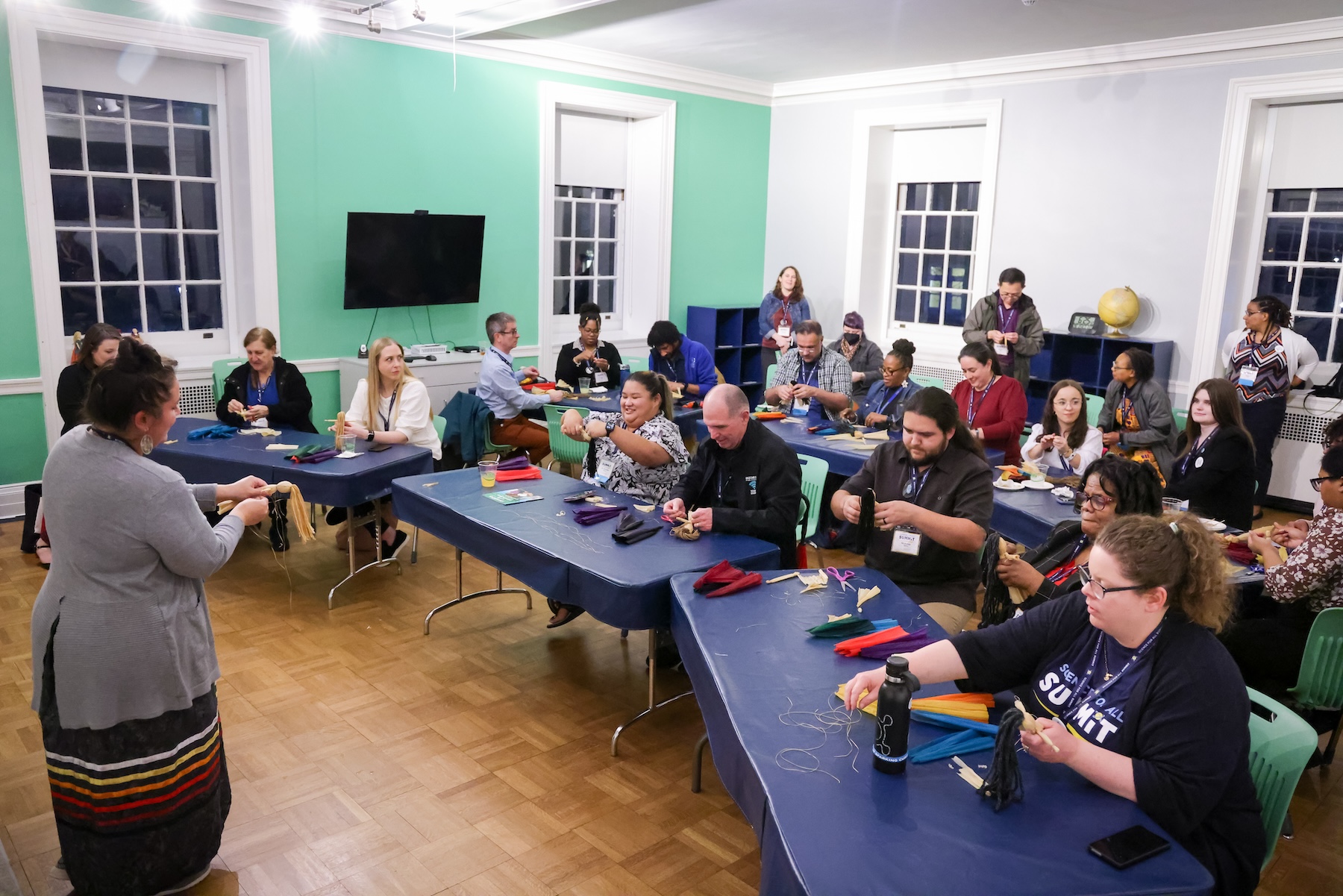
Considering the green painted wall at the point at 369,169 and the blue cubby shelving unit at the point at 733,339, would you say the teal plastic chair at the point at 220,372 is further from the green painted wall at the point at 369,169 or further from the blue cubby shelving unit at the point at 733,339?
the blue cubby shelving unit at the point at 733,339

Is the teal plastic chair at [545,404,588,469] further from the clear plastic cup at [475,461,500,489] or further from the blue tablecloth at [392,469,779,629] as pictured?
the blue tablecloth at [392,469,779,629]

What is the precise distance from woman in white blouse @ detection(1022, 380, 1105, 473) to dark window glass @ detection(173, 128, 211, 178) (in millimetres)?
6007

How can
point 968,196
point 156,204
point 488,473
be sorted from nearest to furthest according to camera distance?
1. point 488,473
2. point 156,204
3. point 968,196

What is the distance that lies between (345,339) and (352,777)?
479cm

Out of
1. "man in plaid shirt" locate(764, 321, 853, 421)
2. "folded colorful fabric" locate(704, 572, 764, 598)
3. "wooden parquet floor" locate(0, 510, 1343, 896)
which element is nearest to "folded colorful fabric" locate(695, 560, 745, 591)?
"folded colorful fabric" locate(704, 572, 764, 598)

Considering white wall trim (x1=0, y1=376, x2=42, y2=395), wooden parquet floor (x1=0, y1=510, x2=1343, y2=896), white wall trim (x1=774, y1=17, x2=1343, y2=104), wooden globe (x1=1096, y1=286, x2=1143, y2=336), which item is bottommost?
wooden parquet floor (x1=0, y1=510, x2=1343, y2=896)

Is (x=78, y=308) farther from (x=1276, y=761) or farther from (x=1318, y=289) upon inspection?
(x=1318, y=289)

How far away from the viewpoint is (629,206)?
962 centimetres

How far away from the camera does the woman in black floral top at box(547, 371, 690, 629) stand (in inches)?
175

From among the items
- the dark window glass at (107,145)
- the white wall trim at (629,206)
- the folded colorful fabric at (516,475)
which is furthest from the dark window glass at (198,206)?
the folded colorful fabric at (516,475)

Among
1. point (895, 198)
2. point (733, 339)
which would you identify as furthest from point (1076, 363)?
point (733, 339)

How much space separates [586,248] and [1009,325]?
405cm

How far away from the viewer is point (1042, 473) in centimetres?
514

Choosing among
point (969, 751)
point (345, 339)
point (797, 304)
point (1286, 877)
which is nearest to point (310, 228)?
point (345, 339)
